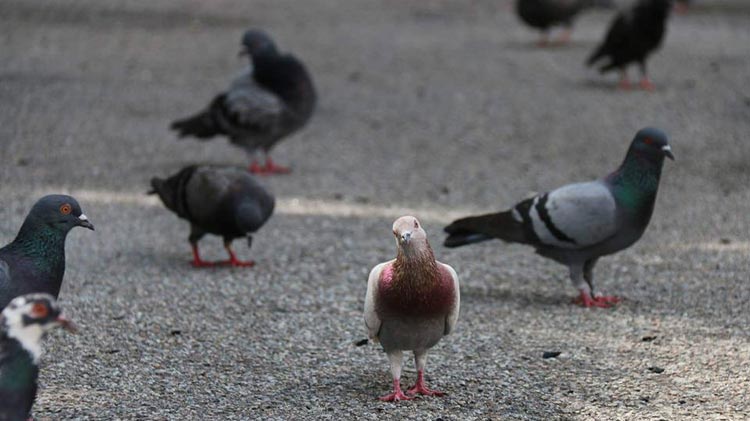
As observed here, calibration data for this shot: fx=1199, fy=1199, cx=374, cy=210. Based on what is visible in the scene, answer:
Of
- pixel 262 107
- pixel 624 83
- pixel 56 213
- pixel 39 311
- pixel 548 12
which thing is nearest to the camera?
pixel 39 311

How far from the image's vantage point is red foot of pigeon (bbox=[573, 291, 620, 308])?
20.9 ft

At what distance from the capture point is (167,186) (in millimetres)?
7375

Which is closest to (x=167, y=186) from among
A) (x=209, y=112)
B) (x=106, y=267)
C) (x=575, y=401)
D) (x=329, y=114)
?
(x=106, y=267)

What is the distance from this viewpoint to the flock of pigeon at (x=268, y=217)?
368cm

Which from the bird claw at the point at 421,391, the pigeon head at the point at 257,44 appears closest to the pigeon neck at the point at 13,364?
the bird claw at the point at 421,391

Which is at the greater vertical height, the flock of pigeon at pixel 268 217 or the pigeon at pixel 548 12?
the flock of pigeon at pixel 268 217

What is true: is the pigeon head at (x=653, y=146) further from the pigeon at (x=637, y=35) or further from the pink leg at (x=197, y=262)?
the pigeon at (x=637, y=35)

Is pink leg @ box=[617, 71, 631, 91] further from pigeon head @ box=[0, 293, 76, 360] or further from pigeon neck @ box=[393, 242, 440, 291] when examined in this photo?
pigeon head @ box=[0, 293, 76, 360]

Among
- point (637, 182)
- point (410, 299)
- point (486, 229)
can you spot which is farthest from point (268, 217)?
point (410, 299)

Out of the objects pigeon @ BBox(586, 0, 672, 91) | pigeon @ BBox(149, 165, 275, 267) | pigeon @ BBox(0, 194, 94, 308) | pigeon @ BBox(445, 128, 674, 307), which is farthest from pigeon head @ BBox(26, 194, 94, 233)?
pigeon @ BBox(586, 0, 672, 91)

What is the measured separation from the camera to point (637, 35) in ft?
41.3

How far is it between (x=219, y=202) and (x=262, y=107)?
2.89m

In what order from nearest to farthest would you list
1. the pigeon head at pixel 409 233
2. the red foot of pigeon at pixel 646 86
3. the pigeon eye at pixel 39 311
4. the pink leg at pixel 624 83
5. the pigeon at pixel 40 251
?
the pigeon eye at pixel 39 311
the pigeon head at pixel 409 233
the pigeon at pixel 40 251
the red foot of pigeon at pixel 646 86
the pink leg at pixel 624 83

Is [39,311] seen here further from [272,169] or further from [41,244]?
[272,169]
